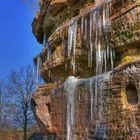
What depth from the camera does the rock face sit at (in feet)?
23.5

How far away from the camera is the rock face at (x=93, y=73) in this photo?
23.5 ft

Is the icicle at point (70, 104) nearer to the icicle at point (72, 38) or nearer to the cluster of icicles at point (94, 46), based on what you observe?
the cluster of icicles at point (94, 46)

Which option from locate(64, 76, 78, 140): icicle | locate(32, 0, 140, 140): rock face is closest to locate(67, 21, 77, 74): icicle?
locate(32, 0, 140, 140): rock face

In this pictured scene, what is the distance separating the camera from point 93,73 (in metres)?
9.47

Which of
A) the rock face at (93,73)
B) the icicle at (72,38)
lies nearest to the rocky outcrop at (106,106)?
the rock face at (93,73)

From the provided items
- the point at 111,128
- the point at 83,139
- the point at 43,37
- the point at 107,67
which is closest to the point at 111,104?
the point at 111,128

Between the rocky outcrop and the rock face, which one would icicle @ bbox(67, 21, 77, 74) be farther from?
the rocky outcrop

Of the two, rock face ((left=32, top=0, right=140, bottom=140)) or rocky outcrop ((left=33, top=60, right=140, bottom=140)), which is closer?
rocky outcrop ((left=33, top=60, right=140, bottom=140))

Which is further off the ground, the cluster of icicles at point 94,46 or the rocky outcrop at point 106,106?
the cluster of icicles at point 94,46

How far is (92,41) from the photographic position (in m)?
9.09

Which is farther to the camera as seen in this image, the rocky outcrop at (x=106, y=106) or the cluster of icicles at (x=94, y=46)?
the cluster of icicles at (x=94, y=46)

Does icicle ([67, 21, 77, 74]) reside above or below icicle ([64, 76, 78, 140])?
above

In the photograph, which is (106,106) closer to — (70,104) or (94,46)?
(70,104)

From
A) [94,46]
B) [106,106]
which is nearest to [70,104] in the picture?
[106,106]
